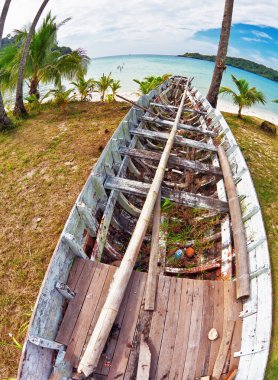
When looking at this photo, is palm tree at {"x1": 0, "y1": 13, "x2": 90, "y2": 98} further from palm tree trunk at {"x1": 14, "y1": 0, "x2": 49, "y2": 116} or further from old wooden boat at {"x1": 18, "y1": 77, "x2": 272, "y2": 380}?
old wooden boat at {"x1": 18, "y1": 77, "x2": 272, "y2": 380}

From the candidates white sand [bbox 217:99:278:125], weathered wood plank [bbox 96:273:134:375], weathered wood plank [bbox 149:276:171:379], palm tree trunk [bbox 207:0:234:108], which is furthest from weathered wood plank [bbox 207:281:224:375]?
white sand [bbox 217:99:278:125]

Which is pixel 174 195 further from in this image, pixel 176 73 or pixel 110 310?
pixel 176 73

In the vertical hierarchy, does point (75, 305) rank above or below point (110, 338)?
above

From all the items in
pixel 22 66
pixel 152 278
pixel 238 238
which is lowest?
pixel 152 278

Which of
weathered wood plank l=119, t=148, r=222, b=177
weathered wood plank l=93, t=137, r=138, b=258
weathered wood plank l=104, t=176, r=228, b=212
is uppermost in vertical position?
weathered wood plank l=119, t=148, r=222, b=177

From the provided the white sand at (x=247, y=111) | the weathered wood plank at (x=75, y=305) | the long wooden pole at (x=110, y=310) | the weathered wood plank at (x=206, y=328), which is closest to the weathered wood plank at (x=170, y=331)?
the weathered wood plank at (x=206, y=328)

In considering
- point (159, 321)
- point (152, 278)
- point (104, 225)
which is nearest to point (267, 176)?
point (104, 225)

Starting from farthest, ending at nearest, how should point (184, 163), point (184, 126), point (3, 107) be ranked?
point (3, 107) → point (184, 126) → point (184, 163)
